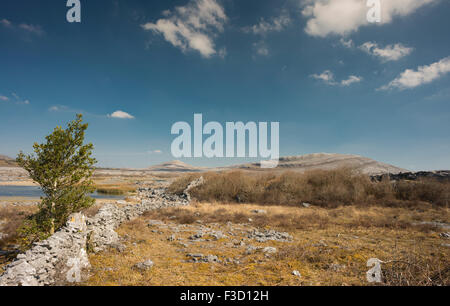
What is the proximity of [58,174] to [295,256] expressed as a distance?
9602 mm

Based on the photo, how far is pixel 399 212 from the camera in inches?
A: 697

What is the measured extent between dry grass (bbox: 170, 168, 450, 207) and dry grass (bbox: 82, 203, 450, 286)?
388 inches

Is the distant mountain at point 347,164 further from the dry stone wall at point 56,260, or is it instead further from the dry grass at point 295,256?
the dry stone wall at point 56,260

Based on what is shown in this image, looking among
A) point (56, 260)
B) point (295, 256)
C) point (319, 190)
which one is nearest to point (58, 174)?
point (56, 260)

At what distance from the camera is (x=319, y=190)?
25094 mm

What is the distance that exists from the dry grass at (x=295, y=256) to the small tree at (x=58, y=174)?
6.81ft

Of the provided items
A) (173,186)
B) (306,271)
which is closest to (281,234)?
(306,271)

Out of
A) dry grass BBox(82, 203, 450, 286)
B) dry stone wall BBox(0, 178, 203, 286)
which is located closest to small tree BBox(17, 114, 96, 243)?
dry stone wall BBox(0, 178, 203, 286)

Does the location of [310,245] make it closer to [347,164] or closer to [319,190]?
[319,190]

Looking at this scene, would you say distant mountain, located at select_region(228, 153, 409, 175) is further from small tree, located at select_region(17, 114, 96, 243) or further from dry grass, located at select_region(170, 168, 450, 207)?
small tree, located at select_region(17, 114, 96, 243)

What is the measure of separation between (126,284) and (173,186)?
3065 centimetres
